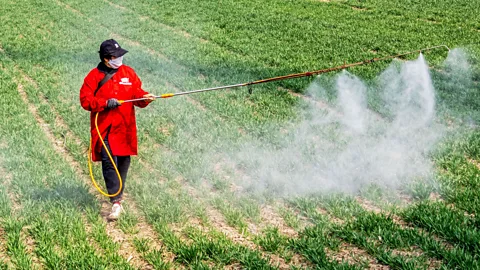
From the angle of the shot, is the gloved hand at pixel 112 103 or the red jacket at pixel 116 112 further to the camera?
the red jacket at pixel 116 112

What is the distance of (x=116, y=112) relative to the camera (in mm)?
5117

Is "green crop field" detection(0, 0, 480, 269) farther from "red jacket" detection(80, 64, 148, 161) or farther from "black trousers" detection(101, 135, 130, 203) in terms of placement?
"red jacket" detection(80, 64, 148, 161)

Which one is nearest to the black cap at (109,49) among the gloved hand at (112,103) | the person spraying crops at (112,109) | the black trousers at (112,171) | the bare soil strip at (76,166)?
the person spraying crops at (112,109)

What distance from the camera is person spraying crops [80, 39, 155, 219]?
495cm

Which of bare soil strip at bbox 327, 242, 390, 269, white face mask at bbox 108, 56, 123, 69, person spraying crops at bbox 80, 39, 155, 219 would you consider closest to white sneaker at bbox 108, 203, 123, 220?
person spraying crops at bbox 80, 39, 155, 219

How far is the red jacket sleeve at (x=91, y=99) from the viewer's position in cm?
488

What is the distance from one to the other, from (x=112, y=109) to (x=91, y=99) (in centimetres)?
26

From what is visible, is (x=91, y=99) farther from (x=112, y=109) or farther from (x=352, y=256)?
(x=352, y=256)

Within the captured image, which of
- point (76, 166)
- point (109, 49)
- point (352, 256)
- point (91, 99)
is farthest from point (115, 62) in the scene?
point (352, 256)

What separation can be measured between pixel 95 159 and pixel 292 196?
2058 mm

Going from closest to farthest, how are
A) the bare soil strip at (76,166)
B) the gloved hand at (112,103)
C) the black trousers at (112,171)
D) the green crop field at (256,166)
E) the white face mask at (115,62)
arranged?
the green crop field at (256,166) < the bare soil strip at (76,166) < the gloved hand at (112,103) < the white face mask at (115,62) < the black trousers at (112,171)

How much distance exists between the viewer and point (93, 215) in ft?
17.0

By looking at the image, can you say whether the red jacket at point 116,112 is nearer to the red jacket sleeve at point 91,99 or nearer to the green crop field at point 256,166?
the red jacket sleeve at point 91,99

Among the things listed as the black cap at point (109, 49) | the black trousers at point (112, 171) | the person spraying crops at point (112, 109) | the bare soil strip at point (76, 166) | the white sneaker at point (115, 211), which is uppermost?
the black cap at point (109, 49)
